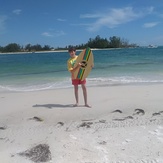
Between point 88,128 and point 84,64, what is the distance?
188 centimetres

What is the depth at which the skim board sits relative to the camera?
5719mm

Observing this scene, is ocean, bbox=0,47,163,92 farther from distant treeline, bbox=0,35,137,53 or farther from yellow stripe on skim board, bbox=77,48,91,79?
distant treeline, bbox=0,35,137,53

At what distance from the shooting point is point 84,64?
229 inches

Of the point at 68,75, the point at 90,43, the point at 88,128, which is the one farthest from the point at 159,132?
the point at 90,43

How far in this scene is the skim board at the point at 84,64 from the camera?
5719 mm

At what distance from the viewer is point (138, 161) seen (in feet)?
10.4

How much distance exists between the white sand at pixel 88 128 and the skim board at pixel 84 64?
73 cm

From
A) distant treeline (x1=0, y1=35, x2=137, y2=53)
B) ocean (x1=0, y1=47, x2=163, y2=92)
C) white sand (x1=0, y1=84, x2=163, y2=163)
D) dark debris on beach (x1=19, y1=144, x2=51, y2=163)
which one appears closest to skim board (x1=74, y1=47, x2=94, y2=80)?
white sand (x1=0, y1=84, x2=163, y2=163)

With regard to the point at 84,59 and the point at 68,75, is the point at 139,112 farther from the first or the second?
the point at 68,75

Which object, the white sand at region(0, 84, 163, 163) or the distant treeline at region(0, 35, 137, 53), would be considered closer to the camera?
the white sand at region(0, 84, 163, 163)

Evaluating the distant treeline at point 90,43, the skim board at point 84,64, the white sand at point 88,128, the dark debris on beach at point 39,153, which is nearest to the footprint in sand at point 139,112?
the white sand at point 88,128

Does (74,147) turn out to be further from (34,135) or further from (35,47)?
(35,47)

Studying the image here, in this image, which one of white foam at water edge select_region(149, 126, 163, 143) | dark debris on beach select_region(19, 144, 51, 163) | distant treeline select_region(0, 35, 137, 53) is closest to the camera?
dark debris on beach select_region(19, 144, 51, 163)

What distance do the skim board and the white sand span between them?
28.8 inches
